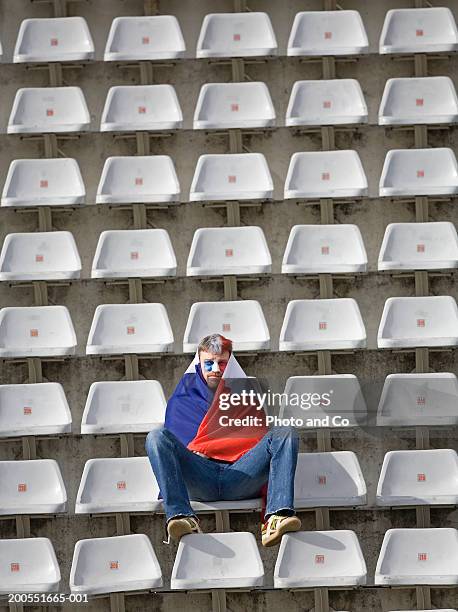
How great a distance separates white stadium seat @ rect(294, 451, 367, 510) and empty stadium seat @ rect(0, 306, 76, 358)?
113 centimetres

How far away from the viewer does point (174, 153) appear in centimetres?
658

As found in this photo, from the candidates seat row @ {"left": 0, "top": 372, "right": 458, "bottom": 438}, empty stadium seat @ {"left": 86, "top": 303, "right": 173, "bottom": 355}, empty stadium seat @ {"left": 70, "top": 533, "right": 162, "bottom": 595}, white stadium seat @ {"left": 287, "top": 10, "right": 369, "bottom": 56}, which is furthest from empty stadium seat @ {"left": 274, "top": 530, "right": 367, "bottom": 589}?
white stadium seat @ {"left": 287, "top": 10, "right": 369, "bottom": 56}

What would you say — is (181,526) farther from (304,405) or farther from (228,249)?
(228,249)

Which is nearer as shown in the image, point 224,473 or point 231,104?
point 224,473

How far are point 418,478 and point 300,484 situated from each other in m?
0.47

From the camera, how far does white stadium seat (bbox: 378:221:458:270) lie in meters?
6.06

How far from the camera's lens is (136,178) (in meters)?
6.32

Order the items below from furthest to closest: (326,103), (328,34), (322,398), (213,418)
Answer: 1. (328,34)
2. (326,103)
3. (322,398)
4. (213,418)

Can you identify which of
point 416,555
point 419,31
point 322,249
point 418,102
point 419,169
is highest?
point 419,31

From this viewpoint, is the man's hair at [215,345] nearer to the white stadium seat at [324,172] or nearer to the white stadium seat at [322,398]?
the white stadium seat at [322,398]

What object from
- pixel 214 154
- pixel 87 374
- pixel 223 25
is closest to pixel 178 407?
pixel 87 374

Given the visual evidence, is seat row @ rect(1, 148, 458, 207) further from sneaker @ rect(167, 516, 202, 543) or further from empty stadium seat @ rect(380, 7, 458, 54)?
sneaker @ rect(167, 516, 202, 543)

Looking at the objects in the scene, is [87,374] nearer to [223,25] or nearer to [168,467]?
[168,467]

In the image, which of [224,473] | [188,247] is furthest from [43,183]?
[224,473]
